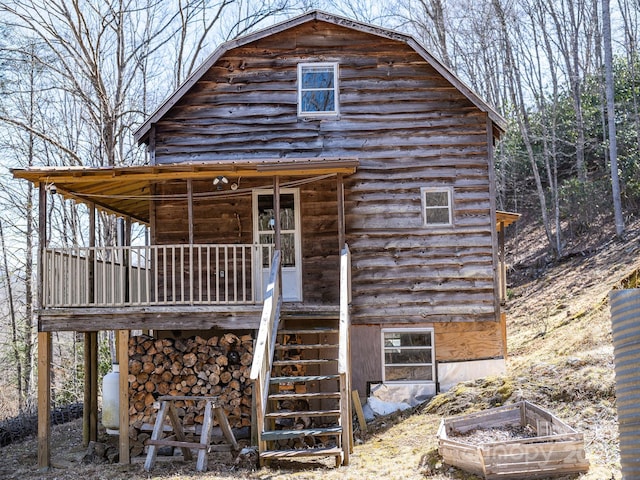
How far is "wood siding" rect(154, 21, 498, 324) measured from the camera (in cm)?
1537

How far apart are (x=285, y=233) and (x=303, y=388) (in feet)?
10.4

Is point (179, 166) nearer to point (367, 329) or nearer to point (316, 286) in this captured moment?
point (316, 286)

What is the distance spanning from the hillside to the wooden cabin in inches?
54.6

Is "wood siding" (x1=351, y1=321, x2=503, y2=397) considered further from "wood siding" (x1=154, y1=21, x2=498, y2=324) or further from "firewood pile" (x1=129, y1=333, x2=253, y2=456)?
"firewood pile" (x1=129, y1=333, x2=253, y2=456)

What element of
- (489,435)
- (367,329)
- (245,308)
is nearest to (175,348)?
(245,308)

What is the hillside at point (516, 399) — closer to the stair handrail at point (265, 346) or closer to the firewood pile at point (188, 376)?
the stair handrail at point (265, 346)

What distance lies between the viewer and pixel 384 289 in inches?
605

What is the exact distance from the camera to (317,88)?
52.3 feet

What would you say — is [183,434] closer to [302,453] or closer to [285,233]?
[302,453]

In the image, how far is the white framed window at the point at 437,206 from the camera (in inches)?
610

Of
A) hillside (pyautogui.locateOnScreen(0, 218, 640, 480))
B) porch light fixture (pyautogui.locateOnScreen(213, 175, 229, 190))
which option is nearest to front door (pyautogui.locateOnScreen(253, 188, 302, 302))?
porch light fixture (pyautogui.locateOnScreen(213, 175, 229, 190))

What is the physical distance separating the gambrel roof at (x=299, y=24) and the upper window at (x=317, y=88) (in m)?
0.90

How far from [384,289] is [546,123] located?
17.8 m

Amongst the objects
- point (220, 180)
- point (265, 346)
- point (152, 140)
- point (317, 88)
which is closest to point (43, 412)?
point (265, 346)
